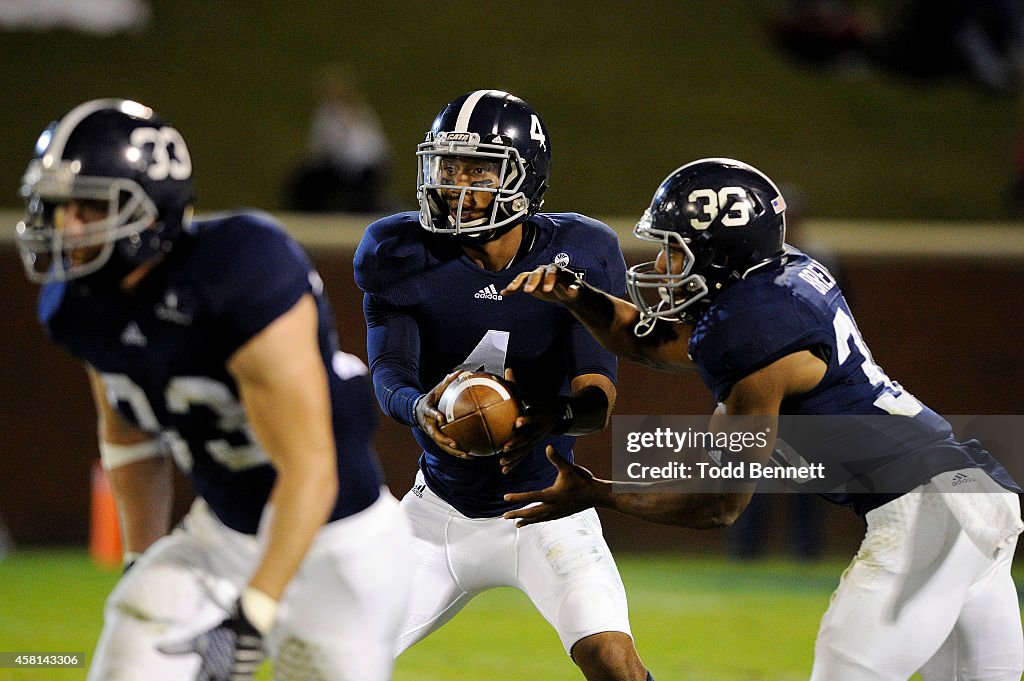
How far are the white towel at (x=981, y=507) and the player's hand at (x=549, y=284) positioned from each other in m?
1.07

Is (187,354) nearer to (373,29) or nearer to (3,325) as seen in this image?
(3,325)

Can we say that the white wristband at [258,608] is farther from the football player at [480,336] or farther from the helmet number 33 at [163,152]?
the football player at [480,336]

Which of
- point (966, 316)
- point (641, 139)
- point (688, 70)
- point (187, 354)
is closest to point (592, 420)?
point (187, 354)

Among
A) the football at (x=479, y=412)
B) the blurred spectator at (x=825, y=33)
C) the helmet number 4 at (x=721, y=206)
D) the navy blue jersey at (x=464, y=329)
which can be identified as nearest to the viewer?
the helmet number 4 at (x=721, y=206)

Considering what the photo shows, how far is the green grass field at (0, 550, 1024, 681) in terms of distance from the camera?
210 inches

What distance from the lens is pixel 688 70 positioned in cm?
1410

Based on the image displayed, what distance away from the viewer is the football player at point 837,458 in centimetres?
306

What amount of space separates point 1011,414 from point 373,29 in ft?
28.9

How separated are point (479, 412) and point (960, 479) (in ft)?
3.92

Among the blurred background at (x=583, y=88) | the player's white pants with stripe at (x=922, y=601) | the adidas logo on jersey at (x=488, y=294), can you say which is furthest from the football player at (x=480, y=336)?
the blurred background at (x=583, y=88)

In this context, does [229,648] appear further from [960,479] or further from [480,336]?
[960,479]

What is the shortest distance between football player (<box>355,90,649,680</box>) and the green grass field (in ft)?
5.28

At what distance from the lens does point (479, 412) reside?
3514 millimetres

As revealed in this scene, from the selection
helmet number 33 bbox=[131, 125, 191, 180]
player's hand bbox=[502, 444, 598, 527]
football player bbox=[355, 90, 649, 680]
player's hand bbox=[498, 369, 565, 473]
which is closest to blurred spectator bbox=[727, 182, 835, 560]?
football player bbox=[355, 90, 649, 680]
